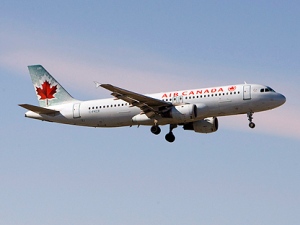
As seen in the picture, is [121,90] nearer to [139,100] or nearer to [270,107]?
[139,100]

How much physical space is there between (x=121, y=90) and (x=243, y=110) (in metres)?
10.5

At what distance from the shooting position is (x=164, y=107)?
77312 millimetres

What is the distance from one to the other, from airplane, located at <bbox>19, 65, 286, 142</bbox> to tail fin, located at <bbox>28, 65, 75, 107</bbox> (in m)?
0.12

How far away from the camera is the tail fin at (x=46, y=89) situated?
84.9 metres

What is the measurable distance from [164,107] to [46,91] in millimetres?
14457

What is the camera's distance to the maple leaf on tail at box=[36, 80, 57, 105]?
85.8 metres

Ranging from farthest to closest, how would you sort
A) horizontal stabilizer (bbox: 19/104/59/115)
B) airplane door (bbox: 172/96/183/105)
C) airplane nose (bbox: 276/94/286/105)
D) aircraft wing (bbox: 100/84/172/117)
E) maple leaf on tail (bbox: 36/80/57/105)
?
maple leaf on tail (bbox: 36/80/57/105) → horizontal stabilizer (bbox: 19/104/59/115) → airplane door (bbox: 172/96/183/105) → airplane nose (bbox: 276/94/286/105) → aircraft wing (bbox: 100/84/172/117)

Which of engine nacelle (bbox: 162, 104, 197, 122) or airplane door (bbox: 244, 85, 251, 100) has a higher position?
airplane door (bbox: 244, 85, 251, 100)

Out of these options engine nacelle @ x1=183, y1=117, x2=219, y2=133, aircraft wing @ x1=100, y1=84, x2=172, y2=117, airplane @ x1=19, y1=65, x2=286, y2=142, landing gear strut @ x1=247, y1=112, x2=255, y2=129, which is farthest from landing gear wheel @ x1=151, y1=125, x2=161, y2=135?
landing gear strut @ x1=247, y1=112, x2=255, y2=129

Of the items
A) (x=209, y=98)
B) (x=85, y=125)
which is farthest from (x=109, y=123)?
(x=209, y=98)

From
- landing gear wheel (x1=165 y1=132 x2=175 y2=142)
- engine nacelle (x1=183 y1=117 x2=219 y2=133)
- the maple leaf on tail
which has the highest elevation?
the maple leaf on tail

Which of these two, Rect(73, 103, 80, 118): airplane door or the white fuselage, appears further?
Rect(73, 103, 80, 118): airplane door

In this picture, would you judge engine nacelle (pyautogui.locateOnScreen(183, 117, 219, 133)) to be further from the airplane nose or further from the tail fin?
the tail fin

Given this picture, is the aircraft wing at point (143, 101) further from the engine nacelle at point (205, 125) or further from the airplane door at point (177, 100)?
the engine nacelle at point (205, 125)
